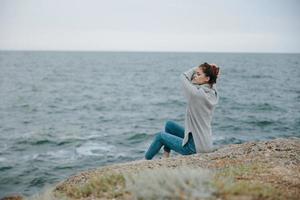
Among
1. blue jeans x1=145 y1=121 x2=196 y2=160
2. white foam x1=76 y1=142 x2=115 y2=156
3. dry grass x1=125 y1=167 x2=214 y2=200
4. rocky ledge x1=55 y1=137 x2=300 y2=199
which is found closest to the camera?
dry grass x1=125 y1=167 x2=214 y2=200

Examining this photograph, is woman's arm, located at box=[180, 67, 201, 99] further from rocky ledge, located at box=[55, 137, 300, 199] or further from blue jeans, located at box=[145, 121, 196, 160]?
rocky ledge, located at box=[55, 137, 300, 199]

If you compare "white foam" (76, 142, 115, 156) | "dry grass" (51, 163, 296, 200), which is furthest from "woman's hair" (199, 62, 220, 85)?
"white foam" (76, 142, 115, 156)

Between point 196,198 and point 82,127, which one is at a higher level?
point 196,198

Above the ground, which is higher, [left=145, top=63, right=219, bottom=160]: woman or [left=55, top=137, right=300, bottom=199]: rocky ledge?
[left=145, top=63, right=219, bottom=160]: woman

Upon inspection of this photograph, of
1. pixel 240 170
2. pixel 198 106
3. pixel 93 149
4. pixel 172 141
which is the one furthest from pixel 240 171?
pixel 93 149

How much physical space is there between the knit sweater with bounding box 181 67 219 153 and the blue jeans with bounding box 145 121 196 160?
0.25 m

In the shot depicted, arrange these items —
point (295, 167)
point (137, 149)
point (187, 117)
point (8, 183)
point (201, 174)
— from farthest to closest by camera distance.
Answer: point (137, 149)
point (8, 183)
point (187, 117)
point (295, 167)
point (201, 174)

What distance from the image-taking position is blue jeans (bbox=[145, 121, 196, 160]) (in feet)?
25.3

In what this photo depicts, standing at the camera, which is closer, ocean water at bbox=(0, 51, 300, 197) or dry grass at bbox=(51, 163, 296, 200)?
dry grass at bbox=(51, 163, 296, 200)

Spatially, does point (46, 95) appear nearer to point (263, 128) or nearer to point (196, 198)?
point (263, 128)

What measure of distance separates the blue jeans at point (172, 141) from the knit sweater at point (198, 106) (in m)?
0.25

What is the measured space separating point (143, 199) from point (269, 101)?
113 ft

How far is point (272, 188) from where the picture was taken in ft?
16.8

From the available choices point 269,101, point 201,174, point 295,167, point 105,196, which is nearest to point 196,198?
point 201,174
